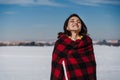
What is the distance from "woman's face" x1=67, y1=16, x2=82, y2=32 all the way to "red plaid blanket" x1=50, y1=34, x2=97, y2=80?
79mm

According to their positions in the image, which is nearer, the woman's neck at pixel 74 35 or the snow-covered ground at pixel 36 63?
the woman's neck at pixel 74 35

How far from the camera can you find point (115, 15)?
9.50 ft

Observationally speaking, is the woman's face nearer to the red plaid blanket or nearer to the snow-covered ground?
the red plaid blanket

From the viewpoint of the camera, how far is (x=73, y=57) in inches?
81.5

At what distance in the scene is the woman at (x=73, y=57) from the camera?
2064 millimetres

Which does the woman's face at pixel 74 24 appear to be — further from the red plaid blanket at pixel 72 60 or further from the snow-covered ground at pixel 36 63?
the snow-covered ground at pixel 36 63

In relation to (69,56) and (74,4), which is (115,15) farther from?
(69,56)

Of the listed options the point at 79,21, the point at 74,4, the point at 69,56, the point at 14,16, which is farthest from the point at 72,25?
the point at 14,16

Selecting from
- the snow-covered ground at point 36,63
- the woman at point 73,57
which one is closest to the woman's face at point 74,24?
the woman at point 73,57

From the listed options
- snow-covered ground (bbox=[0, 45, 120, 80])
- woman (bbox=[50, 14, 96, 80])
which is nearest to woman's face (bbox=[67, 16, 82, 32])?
woman (bbox=[50, 14, 96, 80])

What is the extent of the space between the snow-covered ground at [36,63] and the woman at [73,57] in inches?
22.7

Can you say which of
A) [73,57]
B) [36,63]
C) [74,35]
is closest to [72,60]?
[73,57]

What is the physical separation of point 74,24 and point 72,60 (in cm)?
28

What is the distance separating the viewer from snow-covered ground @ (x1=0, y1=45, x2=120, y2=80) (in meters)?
2.67
